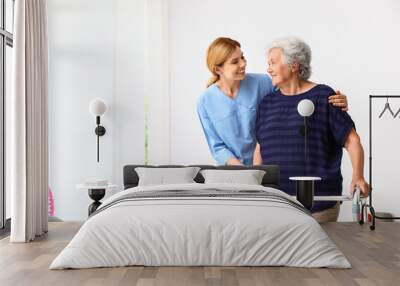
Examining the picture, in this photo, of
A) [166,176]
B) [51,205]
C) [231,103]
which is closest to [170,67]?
[231,103]

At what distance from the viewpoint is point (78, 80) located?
7.46m

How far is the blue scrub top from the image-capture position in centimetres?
720

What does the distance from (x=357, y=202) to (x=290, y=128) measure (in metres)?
1.20

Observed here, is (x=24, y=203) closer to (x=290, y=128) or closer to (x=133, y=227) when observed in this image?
(x=133, y=227)

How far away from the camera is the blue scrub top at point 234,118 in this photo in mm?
7203

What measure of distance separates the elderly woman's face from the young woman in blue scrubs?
0.09 meters

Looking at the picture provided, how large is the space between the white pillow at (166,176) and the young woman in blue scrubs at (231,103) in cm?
57

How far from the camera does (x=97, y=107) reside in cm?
718

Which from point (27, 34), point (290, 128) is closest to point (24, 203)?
point (27, 34)

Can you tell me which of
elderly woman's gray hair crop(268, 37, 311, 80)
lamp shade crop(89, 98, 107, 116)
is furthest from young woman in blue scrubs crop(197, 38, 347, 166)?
lamp shade crop(89, 98, 107, 116)

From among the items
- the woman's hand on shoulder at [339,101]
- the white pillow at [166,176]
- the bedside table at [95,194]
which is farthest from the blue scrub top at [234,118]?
the bedside table at [95,194]

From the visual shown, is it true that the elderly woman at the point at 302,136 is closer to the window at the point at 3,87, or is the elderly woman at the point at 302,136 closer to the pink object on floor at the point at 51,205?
the pink object on floor at the point at 51,205

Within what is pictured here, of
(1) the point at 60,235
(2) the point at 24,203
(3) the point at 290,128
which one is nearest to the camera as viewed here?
(2) the point at 24,203

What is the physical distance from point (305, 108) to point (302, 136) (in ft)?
1.10
